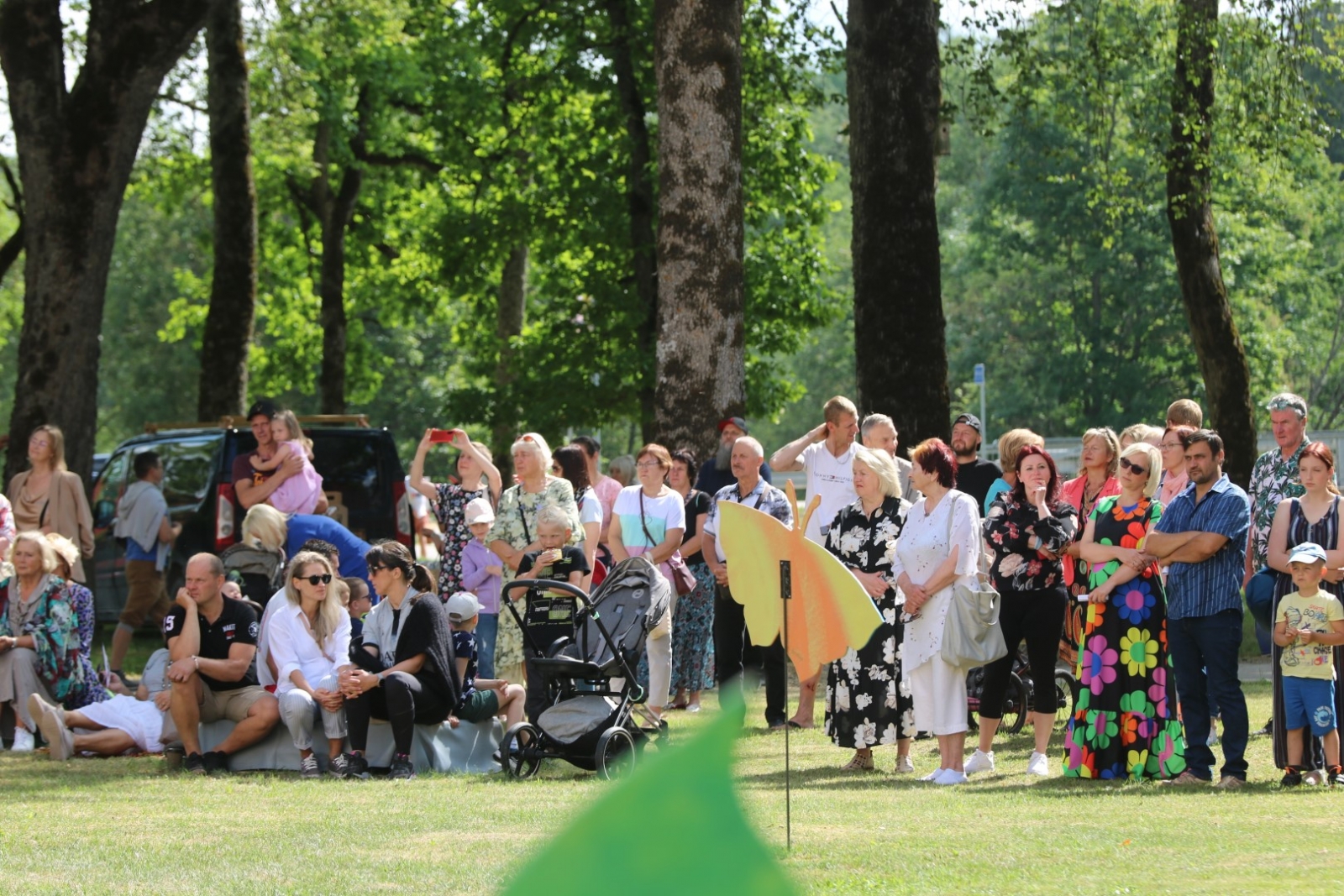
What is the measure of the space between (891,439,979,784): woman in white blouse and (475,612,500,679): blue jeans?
348 centimetres

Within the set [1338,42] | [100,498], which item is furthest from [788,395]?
[100,498]

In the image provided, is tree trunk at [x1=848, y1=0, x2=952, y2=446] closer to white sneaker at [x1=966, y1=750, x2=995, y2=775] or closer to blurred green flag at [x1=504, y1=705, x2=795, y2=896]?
white sneaker at [x1=966, y1=750, x2=995, y2=775]

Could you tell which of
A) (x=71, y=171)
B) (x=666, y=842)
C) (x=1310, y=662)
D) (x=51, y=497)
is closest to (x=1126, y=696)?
(x=1310, y=662)

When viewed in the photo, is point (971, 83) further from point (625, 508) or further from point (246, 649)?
point (246, 649)

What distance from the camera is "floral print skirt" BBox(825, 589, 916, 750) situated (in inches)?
402

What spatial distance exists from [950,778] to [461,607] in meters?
3.53

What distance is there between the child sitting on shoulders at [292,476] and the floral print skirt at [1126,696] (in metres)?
6.55

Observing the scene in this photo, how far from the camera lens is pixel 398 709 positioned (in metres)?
10.6

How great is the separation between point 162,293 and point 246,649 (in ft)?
171

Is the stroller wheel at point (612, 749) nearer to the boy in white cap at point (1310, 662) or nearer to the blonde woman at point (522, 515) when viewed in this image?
the blonde woman at point (522, 515)

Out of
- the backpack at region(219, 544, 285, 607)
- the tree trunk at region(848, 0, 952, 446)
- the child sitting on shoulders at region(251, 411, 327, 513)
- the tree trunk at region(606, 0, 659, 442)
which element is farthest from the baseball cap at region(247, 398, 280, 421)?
the tree trunk at region(606, 0, 659, 442)

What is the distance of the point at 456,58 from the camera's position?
31.5 metres

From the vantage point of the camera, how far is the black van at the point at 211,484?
17.1m

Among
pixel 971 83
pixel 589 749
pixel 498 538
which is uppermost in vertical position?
pixel 971 83
